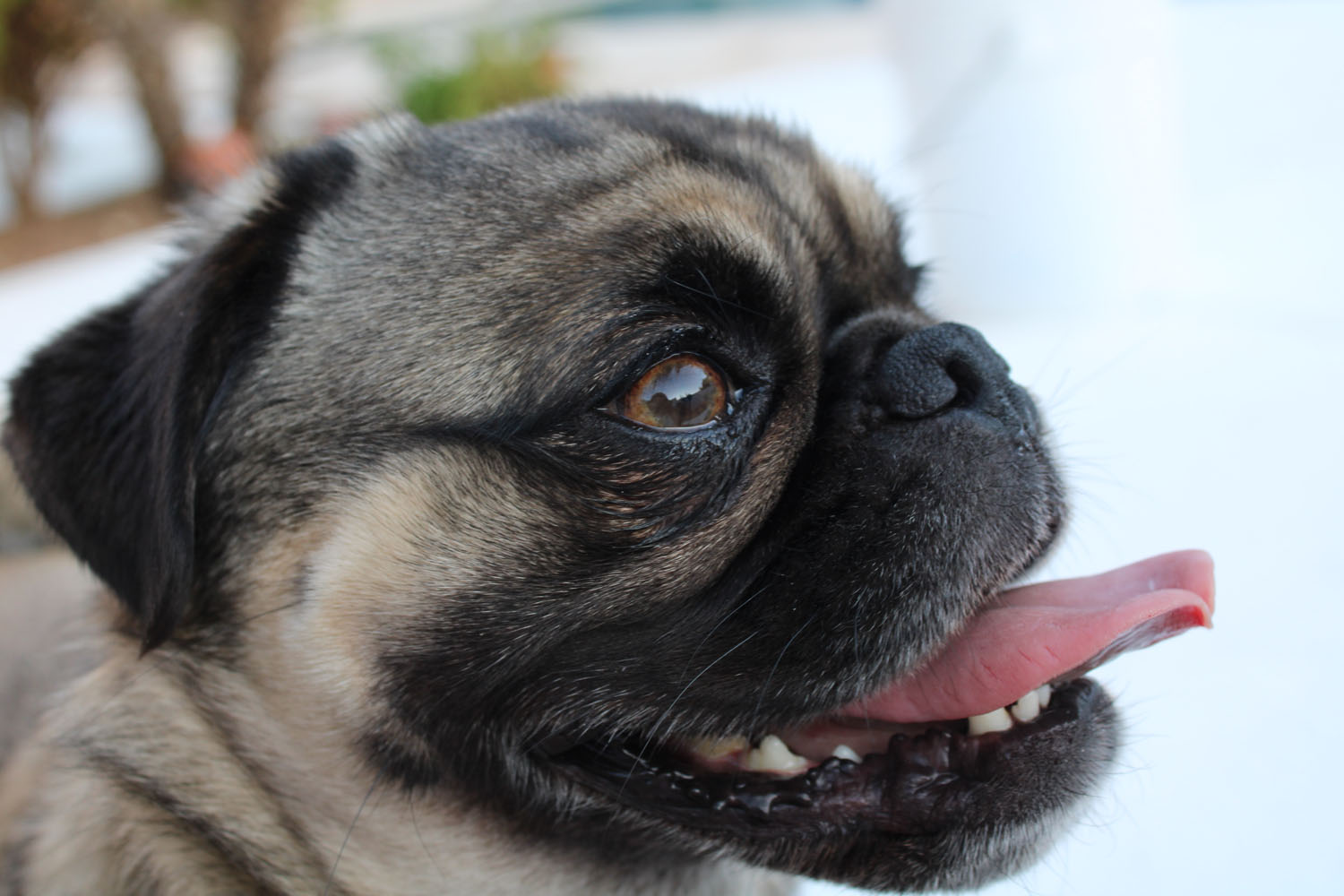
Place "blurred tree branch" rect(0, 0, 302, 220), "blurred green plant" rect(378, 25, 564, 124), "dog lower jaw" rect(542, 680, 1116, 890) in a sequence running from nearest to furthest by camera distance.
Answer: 1. "dog lower jaw" rect(542, 680, 1116, 890)
2. "blurred green plant" rect(378, 25, 564, 124)
3. "blurred tree branch" rect(0, 0, 302, 220)

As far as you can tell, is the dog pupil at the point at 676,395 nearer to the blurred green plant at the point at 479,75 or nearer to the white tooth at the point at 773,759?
the white tooth at the point at 773,759

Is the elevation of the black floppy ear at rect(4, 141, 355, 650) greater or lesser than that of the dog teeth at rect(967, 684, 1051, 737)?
greater

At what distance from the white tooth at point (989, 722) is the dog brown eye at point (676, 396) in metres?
0.72

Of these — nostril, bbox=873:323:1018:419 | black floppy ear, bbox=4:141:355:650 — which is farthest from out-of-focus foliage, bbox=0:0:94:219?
nostril, bbox=873:323:1018:419

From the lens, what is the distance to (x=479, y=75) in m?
9.62

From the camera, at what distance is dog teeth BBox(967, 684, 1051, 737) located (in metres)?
1.98

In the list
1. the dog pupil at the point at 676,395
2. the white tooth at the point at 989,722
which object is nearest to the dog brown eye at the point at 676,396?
the dog pupil at the point at 676,395

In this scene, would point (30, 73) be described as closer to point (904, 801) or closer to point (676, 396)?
point (676, 396)

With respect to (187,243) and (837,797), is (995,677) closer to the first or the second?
(837,797)

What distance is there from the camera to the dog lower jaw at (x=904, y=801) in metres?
1.89

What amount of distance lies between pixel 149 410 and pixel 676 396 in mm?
996

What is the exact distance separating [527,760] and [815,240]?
1.25 metres

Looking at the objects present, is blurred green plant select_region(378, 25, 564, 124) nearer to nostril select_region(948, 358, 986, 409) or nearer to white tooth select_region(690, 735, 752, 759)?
nostril select_region(948, 358, 986, 409)

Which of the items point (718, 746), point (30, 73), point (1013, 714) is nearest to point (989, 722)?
point (1013, 714)
